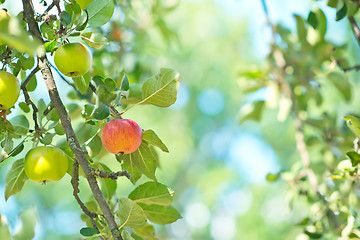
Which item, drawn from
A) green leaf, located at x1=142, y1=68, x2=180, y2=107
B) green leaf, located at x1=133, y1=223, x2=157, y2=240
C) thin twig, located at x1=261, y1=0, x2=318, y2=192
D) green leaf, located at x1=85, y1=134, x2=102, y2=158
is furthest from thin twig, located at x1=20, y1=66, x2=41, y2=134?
thin twig, located at x1=261, y1=0, x2=318, y2=192

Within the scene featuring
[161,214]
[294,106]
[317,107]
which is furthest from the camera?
[317,107]

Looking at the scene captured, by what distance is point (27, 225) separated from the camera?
23.8 inches

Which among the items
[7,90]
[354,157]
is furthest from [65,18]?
[354,157]

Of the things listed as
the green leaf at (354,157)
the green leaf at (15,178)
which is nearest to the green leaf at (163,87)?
the green leaf at (15,178)

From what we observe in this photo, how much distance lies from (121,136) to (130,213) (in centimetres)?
14

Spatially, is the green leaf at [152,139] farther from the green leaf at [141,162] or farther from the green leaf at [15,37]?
the green leaf at [15,37]

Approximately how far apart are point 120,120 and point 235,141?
289 inches

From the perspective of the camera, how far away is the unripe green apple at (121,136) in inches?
29.4

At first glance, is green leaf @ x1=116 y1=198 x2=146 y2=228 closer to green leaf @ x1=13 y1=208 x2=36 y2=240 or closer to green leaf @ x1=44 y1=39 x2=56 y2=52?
green leaf @ x1=13 y1=208 x2=36 y2=240

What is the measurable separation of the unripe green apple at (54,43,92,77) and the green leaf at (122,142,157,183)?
206mm

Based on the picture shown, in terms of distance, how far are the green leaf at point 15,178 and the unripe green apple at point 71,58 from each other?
242mm

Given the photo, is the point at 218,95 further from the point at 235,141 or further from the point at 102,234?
the point at 102,234

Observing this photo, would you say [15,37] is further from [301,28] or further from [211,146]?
[211,146]

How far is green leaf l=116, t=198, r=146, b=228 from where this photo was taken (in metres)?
0.74
